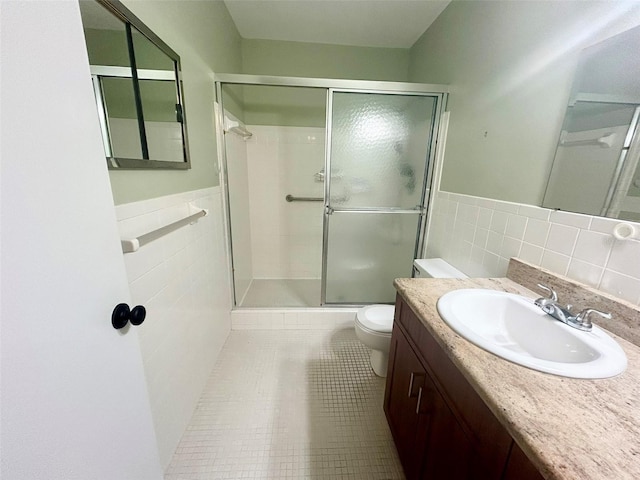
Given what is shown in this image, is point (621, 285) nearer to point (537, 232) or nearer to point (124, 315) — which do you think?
point (537, 232)

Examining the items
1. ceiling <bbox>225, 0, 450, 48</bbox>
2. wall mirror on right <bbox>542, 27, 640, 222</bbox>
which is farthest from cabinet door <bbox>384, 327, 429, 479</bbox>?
ceiling <bbox>225, 0, 450, 48</bbox>

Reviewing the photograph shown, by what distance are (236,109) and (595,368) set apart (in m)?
2.61

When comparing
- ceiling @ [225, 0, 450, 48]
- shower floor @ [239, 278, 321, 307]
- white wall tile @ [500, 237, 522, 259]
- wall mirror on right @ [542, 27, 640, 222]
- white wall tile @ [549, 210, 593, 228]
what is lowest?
shower floor @ [239, 278, 321, 307]

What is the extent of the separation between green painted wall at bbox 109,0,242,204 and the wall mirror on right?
5.33 feet

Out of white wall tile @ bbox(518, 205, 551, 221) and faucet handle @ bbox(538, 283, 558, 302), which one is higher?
white wall tile @ bbox(518, 205, 551, 221)

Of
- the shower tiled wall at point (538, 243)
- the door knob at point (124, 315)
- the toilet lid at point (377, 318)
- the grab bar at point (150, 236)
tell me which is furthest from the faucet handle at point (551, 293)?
the grab bar at point (150, 236)

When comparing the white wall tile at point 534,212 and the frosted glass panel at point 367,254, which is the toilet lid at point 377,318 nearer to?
the frosted glass panel at point 367,254

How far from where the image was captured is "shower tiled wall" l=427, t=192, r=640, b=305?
0.80 m

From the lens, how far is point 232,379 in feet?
5.30

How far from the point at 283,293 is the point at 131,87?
206 cm

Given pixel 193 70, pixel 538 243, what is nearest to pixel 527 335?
pixel 538 243

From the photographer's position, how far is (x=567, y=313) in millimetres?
803

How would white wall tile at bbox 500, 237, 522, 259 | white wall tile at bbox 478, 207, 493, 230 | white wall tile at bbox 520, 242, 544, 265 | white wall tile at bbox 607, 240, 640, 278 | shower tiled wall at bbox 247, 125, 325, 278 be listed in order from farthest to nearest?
shower tiled wall at bbox 247, 125, 325, 278
white wall tile at bbox 478, 207, 493, 230
white wall tile at bbox 500, 237, 522, 259
white wall tile at bbox 520, 242, 544, 265
white wall tile at bbox 607, 240, 640, 278

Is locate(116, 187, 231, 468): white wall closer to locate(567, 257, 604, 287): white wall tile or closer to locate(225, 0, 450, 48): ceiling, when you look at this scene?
locate(225, 0, 450, 48): ceiling
